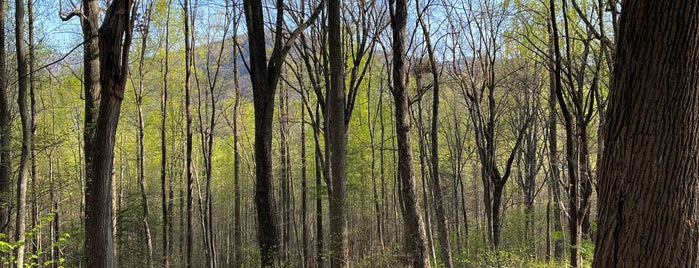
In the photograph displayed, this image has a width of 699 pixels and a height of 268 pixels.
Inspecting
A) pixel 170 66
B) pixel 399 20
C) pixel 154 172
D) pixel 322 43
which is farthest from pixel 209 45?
pixel 154 172

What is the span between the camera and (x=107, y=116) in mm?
4340

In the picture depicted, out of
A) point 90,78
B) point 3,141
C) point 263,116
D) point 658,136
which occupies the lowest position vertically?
point 658,136

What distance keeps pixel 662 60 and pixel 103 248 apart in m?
4.96

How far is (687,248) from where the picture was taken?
2.01 meters

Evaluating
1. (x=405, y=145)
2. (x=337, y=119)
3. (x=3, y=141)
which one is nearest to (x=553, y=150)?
(x=405, y=145)

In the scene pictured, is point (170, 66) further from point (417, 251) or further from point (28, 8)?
point (417, 251)

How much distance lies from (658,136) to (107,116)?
4490mm

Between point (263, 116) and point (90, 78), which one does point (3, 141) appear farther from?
point (263, 116)

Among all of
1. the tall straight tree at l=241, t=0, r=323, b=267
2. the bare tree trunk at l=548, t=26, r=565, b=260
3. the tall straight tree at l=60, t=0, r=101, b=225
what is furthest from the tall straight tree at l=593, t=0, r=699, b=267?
the tall straight tree at l=60, t=0, r=101, b=225

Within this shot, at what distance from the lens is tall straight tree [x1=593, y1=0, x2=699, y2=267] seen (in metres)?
1.94

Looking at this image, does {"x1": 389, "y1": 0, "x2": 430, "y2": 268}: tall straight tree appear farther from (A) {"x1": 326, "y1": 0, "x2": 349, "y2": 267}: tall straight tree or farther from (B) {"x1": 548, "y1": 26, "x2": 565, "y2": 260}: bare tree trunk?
(B) {"x1": 548, "y1": 26, "x2": 565, "y2": 260}: bare tree trunk

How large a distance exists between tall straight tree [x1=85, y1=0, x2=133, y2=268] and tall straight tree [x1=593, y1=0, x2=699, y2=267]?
4029 mm

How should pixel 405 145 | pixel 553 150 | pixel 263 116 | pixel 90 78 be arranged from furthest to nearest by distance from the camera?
pixel 553 150 → pixel 90 78 → pixel 263 116 → pixel 405 145

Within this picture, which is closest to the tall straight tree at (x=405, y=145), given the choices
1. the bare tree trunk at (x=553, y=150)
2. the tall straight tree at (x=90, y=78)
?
the bare tree trunk at (x=553, y=150)
